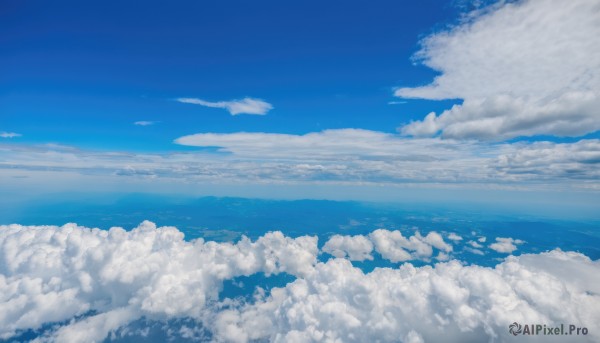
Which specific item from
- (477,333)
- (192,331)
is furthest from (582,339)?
(192,331)

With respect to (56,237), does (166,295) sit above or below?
below

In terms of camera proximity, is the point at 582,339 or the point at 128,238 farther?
the point at 128,238

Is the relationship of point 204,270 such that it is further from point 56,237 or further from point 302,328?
point 302,328

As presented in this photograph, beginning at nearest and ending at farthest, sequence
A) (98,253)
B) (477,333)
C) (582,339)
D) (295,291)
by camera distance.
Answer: (582,339) < (477,333) < (295,291) < (98,253)

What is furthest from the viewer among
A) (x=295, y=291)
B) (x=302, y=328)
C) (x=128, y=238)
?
(x=128, y=238)

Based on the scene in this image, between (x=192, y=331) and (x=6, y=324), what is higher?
(x=6, y=324)

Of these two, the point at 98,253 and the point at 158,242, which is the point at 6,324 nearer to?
the point at 98,253

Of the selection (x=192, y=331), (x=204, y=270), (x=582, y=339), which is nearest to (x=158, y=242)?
(x=204, y=270)

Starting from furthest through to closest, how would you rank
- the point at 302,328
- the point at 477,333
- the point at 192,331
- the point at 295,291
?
the point at 192,331 < the point at 295,291 < the point at 302,328 < the point at 477,333

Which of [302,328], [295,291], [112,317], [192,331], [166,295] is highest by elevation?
[295,291]
